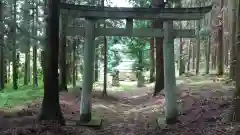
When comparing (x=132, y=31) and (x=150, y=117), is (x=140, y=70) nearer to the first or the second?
(x=150, y=117)

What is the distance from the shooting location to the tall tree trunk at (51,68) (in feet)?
29.6

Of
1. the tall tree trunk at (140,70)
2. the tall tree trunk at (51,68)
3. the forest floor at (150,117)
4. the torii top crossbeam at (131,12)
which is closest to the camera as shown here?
the forest floor at (150,117)

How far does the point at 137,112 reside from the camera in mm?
14148

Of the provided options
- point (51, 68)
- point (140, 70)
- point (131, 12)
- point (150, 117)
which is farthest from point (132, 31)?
point (140, 70)

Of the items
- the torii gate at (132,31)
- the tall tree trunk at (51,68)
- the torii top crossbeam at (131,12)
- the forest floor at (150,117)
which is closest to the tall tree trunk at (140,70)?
the forest floor at (150,117)

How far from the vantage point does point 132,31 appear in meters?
10.7

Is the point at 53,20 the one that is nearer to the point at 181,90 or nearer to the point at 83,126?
the point at 83,126

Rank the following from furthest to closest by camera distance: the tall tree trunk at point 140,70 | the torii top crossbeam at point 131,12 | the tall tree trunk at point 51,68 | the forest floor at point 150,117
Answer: the tall tree trunk at point 140,70 → the torii top crossbeam at point 131,12 → the tall tree trunk at point 51,68 → the forest floor at point 150,117

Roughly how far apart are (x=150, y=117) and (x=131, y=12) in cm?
423

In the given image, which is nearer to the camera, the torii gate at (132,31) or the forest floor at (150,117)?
the forest floor at (150,117)

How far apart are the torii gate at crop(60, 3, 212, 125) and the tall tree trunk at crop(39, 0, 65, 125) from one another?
4.46ft

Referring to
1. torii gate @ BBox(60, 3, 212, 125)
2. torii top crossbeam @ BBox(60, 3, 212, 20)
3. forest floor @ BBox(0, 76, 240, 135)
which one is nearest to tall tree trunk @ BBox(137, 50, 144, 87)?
forest floor @ BBox(0, 76, 240, 135)

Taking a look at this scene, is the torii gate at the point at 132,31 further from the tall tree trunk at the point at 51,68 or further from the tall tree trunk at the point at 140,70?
the tall tree trunk at the point at 140,70

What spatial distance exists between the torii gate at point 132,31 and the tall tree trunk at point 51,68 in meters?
1.36
